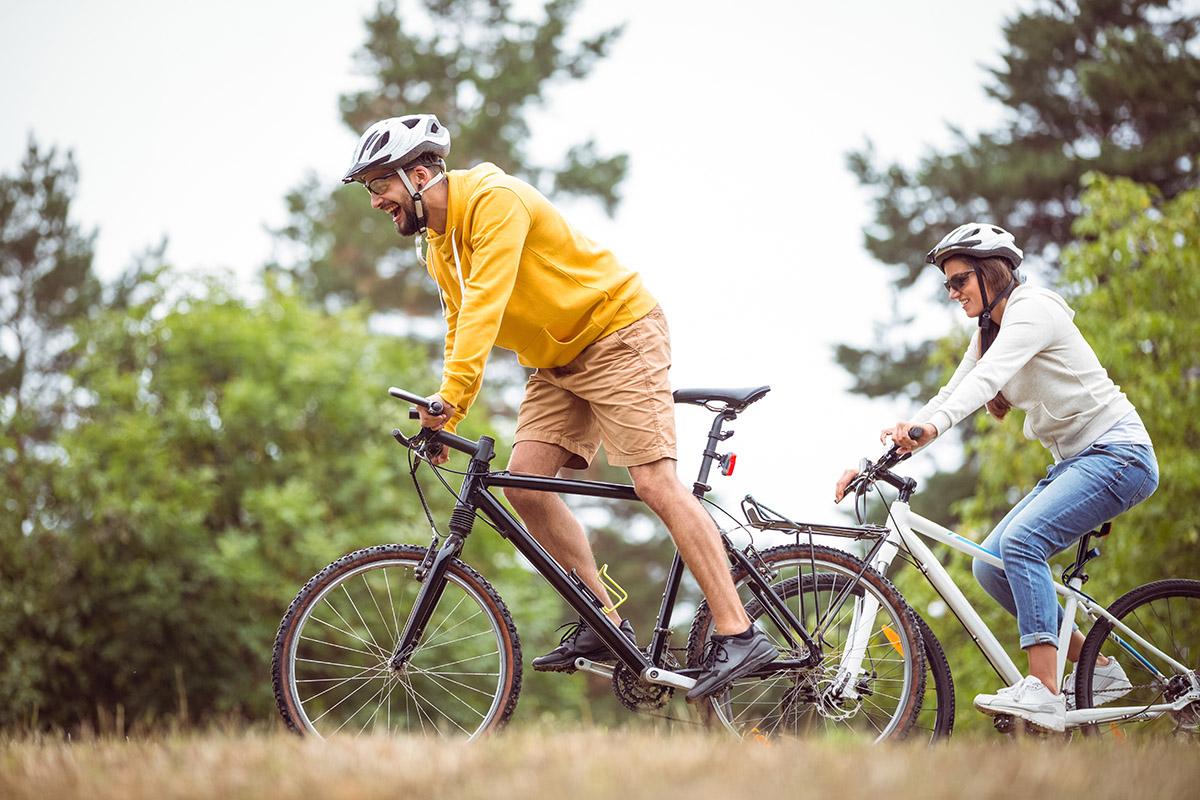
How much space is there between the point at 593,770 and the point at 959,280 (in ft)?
8.66

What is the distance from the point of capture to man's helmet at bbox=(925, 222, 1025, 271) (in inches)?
174

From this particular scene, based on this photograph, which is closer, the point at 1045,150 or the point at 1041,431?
the point at 1041,431

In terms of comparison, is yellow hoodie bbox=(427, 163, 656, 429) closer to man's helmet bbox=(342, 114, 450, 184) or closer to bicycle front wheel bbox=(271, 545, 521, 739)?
man's helmet bbox=(342, 114, 450, 184)

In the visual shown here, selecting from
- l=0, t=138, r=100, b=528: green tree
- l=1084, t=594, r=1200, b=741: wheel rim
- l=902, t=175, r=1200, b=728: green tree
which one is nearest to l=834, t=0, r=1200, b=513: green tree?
l=902, t=175, r=1200, b=728: green tree

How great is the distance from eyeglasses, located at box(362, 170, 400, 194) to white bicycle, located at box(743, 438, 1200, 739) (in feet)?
5.80

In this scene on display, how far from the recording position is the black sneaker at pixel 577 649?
419cm

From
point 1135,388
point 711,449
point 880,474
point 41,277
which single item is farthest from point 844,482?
point 41,277

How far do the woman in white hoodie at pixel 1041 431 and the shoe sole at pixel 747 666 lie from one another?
724 millimetres

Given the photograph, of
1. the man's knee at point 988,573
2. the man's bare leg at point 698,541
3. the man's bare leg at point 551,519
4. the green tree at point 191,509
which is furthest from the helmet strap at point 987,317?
the green tree at point 191,509

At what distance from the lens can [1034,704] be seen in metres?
4.14

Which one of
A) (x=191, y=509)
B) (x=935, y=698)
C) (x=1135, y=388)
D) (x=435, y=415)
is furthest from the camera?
(x=191, y=509)

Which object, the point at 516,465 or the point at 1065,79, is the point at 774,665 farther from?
the point at 1065,79

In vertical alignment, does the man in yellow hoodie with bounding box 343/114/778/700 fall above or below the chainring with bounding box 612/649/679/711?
above

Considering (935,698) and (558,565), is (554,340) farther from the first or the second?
(935,698)
